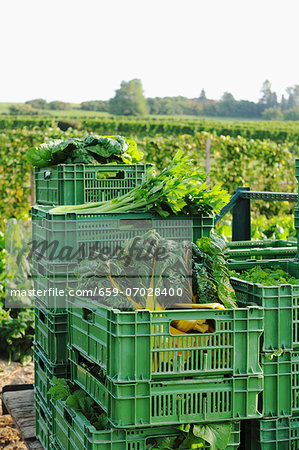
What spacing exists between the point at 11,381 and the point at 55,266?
2.51 metres

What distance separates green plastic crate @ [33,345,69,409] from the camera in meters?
3.02

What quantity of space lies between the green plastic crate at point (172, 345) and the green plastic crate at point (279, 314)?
0.09m

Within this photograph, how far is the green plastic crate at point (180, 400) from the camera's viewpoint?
7.20 ft

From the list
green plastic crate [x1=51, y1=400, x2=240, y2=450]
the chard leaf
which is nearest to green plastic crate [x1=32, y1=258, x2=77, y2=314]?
green plastic crate [x1=51, y1=400, x2=240, y2=450]

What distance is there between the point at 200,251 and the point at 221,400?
0.73 metres

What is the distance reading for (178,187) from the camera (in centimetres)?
284

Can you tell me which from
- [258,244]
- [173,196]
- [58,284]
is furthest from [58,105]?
[173,196]

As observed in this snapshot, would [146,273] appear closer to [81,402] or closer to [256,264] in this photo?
[81,402]

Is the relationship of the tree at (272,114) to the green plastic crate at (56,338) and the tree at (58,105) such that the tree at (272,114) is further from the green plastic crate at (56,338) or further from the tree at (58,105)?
the green plastic crate at (56,338)

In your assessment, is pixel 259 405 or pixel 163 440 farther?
pixel 259 405

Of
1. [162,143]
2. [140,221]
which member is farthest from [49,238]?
[162,143]

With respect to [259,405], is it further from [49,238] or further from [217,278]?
[49,238]

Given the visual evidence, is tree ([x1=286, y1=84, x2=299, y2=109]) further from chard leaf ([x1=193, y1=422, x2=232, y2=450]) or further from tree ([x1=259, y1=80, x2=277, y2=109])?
chard leaf ([x1=193, y1=422, x2=232, y2=450])

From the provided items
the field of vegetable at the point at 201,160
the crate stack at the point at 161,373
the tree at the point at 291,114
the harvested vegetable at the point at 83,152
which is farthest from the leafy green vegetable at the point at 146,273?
Result: the tree at the point at 291,114
